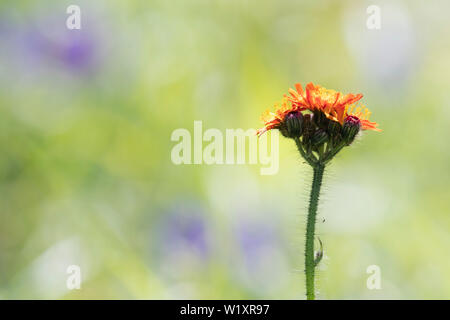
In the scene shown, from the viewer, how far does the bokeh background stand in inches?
76.6

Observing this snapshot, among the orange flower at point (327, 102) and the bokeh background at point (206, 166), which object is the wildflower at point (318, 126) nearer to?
the orange flower at point (327, 102)

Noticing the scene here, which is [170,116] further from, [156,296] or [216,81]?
[156,296]

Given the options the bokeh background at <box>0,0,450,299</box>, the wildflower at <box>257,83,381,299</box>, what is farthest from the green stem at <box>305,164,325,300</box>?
the bokeh background at <box>0,0,450,299</box>

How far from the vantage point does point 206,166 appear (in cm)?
210

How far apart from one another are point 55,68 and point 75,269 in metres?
0.79

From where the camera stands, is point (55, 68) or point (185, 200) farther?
point (55, 68)

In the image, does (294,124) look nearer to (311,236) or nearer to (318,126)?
(318,126)

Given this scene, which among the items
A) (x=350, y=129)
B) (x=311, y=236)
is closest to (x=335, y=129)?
(x=350, y=129)

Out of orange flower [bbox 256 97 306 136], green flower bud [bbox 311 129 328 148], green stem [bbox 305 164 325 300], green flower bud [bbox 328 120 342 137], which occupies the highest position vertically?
orange flower [bbox 256 97 306 136]

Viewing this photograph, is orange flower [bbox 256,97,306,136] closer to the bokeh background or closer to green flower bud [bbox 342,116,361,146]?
green flower bud [bbox 342,116,361,146]

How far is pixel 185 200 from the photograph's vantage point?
2078mm

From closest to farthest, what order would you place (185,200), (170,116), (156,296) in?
(156,296) → (185,200) → (170,116)

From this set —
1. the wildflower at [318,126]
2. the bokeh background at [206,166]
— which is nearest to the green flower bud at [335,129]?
the wildflower at [318,126]

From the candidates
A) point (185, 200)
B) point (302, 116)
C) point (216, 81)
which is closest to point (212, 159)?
point (185, 200)
